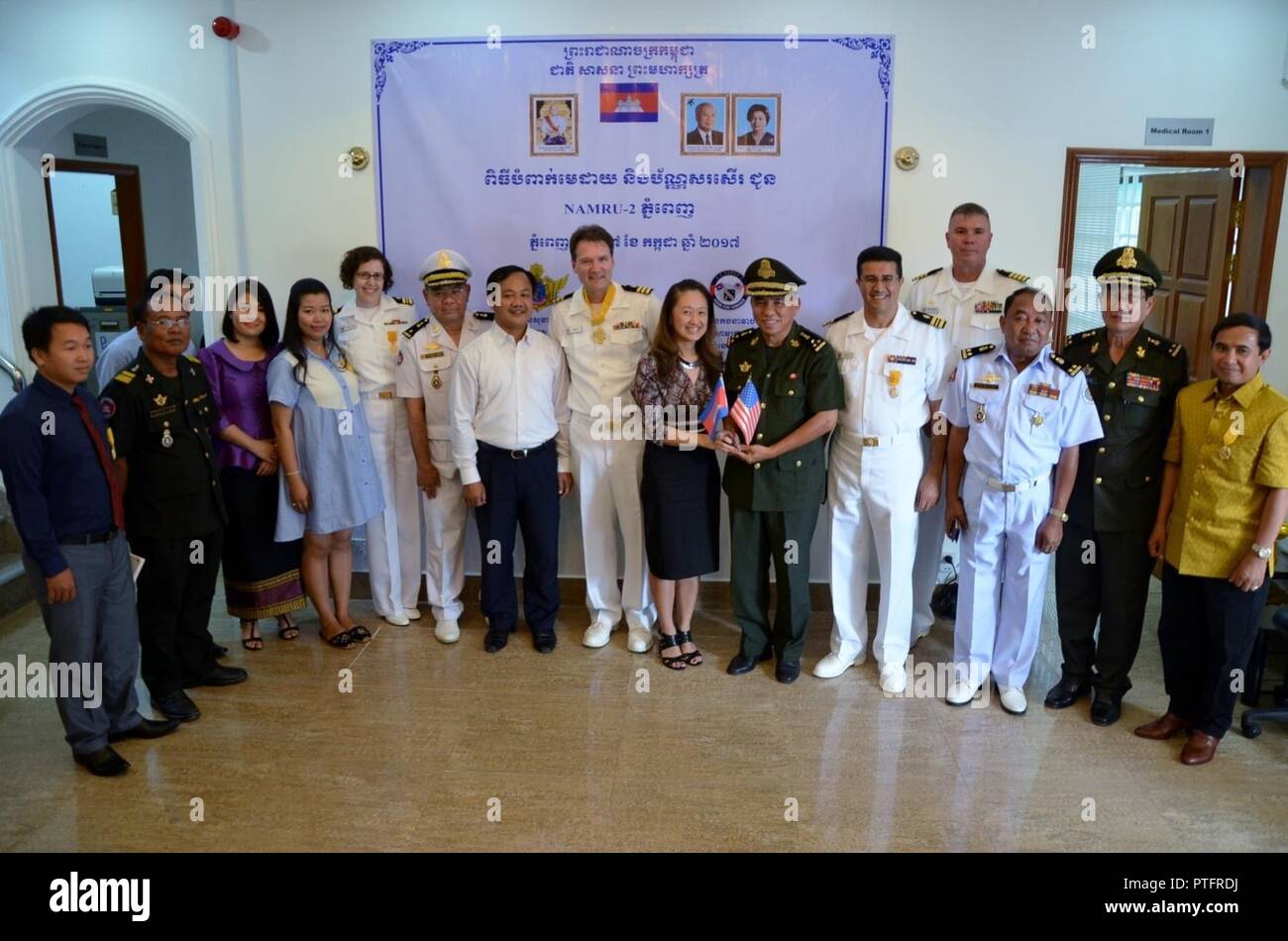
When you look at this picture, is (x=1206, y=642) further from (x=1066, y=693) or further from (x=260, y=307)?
(x=260, y=307)

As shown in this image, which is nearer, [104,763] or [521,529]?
[104,763]

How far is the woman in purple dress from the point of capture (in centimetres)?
412

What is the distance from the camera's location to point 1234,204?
484 centimetres

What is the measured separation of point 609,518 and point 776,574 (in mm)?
794

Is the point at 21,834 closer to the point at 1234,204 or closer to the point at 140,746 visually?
the point at 140,746

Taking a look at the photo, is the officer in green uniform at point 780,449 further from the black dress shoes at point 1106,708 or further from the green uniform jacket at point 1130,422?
the black dress shoes at point 1106,708

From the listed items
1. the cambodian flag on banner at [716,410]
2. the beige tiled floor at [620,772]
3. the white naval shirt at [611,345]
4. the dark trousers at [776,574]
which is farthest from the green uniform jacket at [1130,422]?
the white naval shirt at [611,345]

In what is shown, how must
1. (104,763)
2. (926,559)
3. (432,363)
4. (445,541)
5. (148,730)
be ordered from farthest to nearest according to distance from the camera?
1. (445,541)
2. (926,559)
3. (432,363)
4. (148,730)
5. (104,763)

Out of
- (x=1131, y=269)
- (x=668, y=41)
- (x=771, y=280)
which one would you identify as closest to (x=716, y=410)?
(x=771, y=280)

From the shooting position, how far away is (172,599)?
3.80 m

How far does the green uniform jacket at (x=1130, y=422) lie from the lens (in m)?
3.62

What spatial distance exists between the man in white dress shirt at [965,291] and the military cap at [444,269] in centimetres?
198

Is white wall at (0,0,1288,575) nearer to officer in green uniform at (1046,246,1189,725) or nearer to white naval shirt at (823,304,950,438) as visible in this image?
white naval shirt at (823,304,950,438)

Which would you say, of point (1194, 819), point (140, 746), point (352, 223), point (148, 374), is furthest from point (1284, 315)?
point (140, 746)
